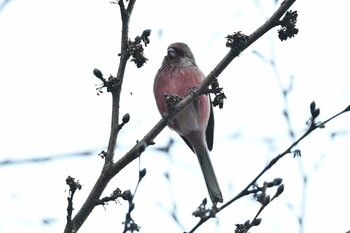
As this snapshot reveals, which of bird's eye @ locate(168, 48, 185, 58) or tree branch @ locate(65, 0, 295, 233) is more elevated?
bird's eye @ locate(168, 48, 185, 58)

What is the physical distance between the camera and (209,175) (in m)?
6.10

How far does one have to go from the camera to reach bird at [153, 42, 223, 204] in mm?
6211

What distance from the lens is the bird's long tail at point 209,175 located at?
5634mm

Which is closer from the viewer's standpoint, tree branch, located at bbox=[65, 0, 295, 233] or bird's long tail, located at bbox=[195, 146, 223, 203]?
tree branch, located at bbox=[65, 0, 295, 233]

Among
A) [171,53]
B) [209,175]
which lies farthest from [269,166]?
[171,53]

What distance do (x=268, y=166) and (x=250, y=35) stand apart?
1.24 m

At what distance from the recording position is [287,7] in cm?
361

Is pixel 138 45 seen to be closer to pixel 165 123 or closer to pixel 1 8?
pixel 165 123

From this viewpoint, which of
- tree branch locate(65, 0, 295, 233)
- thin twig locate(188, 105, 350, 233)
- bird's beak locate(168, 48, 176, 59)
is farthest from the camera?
bird's beak locate(168, 48, 176, 59)

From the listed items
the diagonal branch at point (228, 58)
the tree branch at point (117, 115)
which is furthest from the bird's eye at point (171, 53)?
the diagonal branch at point (228, 58)

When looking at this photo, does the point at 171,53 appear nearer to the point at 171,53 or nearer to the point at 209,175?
the point at 171,53

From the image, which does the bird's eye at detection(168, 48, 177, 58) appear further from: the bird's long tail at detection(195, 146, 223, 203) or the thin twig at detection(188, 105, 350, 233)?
the thin twig at detection(188, 105, 350, 233)

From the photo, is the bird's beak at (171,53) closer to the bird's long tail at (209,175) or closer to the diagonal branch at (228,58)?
the bird's long tail at (209,175)

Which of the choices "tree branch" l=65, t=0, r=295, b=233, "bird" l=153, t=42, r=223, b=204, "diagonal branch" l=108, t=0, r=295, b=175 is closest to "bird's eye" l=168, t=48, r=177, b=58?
"bird" l=153, t=42, r=223, b=204
